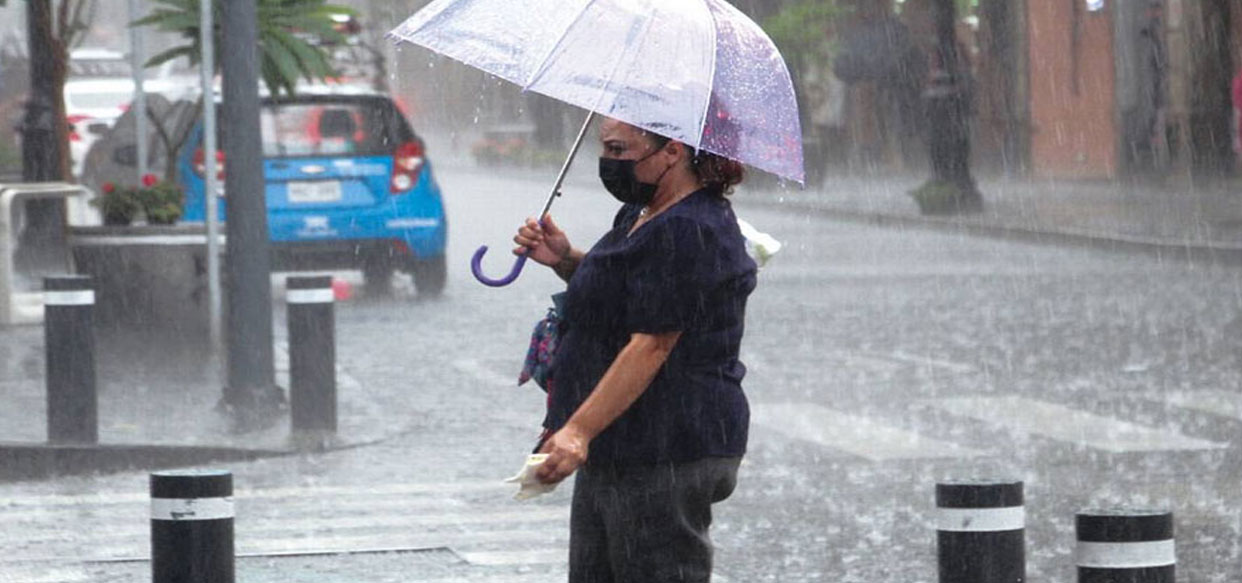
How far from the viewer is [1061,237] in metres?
24.1

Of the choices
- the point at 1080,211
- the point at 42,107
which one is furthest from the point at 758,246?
the point at 1080,211

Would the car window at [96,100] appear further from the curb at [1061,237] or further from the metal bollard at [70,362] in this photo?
the metal bollard at [70,362]

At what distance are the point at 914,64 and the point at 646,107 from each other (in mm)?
38338

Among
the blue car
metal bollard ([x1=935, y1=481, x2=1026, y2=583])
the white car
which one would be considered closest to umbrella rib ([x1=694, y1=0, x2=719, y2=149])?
metal bollard ([x1=935, y1=481, x2=1026, y2=583])

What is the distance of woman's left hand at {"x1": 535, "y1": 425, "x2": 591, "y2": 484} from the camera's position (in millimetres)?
4676

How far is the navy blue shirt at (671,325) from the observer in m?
4.75

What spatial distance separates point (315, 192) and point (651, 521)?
1389cm

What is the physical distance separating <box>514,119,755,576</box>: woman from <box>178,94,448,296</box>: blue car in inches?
524

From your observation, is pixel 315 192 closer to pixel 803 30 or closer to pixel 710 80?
pixel 710 80

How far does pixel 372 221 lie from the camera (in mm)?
18625

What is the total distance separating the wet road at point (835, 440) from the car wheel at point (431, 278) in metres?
0.19

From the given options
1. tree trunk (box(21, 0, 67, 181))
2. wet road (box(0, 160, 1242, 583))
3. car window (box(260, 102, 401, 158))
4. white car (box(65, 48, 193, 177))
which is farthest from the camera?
white car (box(65, 48, 193, 177))

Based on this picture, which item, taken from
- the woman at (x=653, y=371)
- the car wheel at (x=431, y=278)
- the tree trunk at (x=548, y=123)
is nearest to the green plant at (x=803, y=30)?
the tree trunk at (x=548, y=123)

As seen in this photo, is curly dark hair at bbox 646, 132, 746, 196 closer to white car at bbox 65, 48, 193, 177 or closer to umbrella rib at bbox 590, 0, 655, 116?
umbrella rib at bbox 590, 0, 655, 116
